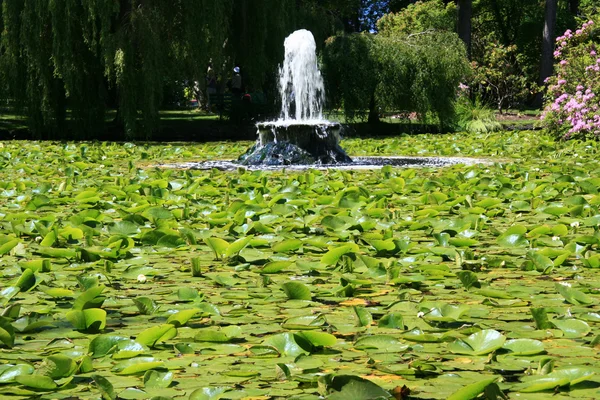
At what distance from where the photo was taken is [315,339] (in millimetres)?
2711

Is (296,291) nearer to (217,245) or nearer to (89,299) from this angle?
(89,299)

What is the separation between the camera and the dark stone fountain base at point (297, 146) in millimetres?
11680

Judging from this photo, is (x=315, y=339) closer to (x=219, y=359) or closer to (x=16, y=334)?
(x=219, y=359)

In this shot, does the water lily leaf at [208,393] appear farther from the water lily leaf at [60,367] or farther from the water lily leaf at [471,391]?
the water lily leaf at [471,391]

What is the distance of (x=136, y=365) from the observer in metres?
2.51

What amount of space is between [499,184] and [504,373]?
532cm

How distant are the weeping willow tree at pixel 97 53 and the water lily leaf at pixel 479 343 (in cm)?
1343

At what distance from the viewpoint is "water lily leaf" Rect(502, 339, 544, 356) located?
2648 millimetres

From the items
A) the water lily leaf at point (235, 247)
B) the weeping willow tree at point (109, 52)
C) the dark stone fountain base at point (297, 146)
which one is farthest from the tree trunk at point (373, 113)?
the water lily leaf at point (235, 247)

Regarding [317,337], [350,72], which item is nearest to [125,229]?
[317,337]

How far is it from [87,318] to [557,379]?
1.55 meters

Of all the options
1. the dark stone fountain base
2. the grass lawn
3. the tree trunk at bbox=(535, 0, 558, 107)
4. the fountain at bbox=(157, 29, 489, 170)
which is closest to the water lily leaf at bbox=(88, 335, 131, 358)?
the grass lawn

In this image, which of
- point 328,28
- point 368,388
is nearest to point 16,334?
point 368,388

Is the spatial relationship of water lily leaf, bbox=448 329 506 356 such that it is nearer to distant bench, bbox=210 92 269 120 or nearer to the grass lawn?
the grass lawn
